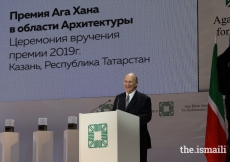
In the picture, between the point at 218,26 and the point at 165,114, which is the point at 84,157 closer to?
the point at 165,114

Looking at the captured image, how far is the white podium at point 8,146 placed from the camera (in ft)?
27.1

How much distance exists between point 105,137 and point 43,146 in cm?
279

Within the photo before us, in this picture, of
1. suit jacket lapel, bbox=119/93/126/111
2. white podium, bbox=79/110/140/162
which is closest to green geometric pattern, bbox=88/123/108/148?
white podium, bbox=79/110/140/162

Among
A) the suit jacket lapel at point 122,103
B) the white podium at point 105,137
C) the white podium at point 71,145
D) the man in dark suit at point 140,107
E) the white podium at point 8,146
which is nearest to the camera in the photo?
the white podium at point 105,137

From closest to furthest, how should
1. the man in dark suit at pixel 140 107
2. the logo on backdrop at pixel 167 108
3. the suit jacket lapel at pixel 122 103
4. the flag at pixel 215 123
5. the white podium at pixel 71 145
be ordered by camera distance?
the man in dark suit at pixel 140 107 < the suit jacket lapel at pixel 122 103 < the flag at pixel 215 123 < the white podium at pixel 71 145 < the logo on backdrop at pixel 167 108

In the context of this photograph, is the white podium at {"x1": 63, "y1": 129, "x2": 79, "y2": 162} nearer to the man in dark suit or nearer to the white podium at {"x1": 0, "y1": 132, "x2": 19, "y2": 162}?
the white podium at {"x1": 0, "y1": 132, "x2": 19, "y2": 162}

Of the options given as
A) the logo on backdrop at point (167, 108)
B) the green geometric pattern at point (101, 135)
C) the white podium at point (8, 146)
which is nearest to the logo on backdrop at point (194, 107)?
the logo on backdrop at point (167, 108)

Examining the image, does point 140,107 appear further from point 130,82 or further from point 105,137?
point 105,137

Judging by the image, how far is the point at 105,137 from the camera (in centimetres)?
573

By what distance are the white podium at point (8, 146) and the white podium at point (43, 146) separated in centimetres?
30

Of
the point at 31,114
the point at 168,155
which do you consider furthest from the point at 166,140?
the point at 31,114

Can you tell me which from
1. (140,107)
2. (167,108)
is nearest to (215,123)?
(167,108)

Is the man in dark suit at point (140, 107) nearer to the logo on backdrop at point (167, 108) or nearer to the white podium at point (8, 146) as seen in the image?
the logo on backdrop at point (167, 108)

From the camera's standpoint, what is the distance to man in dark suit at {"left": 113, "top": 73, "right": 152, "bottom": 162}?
670 centimetres
